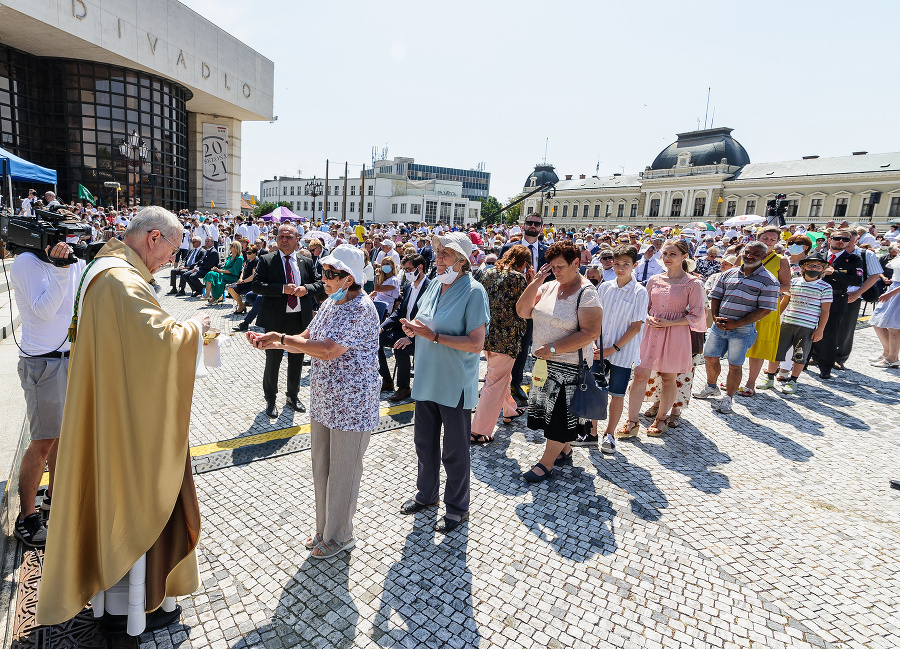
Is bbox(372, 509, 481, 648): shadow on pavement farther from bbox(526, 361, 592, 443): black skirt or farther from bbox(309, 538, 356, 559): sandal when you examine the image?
bbox(526, 361, 592, 443): black skirt

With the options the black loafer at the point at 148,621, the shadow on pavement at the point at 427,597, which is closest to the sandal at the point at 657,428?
the shadow on pavement at the point at 427,597

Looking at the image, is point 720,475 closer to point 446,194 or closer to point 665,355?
point 665,355

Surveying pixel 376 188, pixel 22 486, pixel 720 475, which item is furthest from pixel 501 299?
pixel 376 188

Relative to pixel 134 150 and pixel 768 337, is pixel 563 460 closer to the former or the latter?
pixel 768 337

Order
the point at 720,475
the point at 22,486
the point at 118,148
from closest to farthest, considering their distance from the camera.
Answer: the point at 22,486 → the point at 720,475 → the point at 118,148

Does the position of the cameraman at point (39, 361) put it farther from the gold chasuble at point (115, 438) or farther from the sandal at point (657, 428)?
the sandal at point (657, 428)

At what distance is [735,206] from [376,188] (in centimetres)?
6450

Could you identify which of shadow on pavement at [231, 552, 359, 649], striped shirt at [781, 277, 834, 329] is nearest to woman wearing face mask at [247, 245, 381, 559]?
shadow on pavement at [231, 552, 359, 649]

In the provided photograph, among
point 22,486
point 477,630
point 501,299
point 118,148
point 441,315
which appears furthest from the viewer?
point 118,148

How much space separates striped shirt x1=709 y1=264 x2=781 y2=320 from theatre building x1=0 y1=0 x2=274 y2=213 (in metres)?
28.5

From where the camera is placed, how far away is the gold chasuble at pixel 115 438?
6.86 feet

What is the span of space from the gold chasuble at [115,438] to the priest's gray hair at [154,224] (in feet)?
0.32

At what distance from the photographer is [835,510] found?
12.3 feet

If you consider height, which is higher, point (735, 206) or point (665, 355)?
point (735, 206)
